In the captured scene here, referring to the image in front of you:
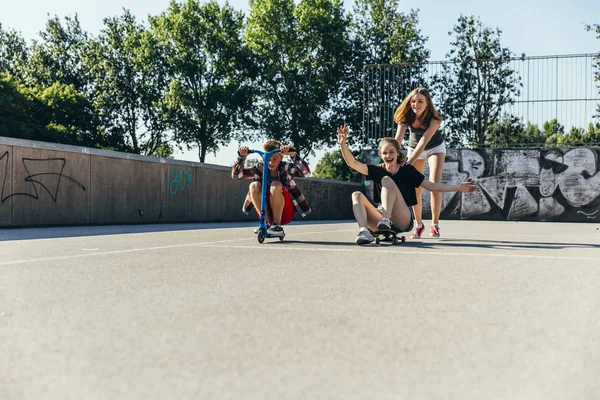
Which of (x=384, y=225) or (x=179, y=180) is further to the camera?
(x=179, y=180)

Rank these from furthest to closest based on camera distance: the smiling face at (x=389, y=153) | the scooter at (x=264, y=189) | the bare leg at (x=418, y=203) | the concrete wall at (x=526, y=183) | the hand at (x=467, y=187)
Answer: the concrete wall at (x=526, y=183)
the bare leg at (x=418, y=203)
the scooter at (x=264, y=189)
the smiling face at (x=389, y=153)
the hand at (x=467, y=187)

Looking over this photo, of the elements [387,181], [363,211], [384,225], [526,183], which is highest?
[526,183]

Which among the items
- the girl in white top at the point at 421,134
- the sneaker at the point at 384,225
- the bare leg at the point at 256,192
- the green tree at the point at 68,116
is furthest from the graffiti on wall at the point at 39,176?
the green tree at the point at 68,116

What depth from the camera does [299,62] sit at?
1561 inches

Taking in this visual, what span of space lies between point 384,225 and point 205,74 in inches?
1431

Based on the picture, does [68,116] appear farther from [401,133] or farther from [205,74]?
[401,133]

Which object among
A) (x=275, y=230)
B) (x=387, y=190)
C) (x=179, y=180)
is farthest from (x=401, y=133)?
(x=179, y=180)

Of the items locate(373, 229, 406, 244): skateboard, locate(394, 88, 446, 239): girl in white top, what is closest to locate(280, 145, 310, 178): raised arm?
locate(373, 229, 406, 244): skateboard

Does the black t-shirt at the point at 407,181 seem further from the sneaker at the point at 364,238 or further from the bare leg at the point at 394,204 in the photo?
the sneaker at the point at 364,238

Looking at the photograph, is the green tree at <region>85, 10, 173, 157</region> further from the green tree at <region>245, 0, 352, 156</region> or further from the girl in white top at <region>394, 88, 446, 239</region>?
the girl in white top at <region>394, 88, 446, 239</region>

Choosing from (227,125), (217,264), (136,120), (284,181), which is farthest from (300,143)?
(217,264)

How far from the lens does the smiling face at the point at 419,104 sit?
326 inches

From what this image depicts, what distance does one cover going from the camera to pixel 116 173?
15.4 meters

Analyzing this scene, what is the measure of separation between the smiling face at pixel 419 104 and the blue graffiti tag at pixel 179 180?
10.4 meters
